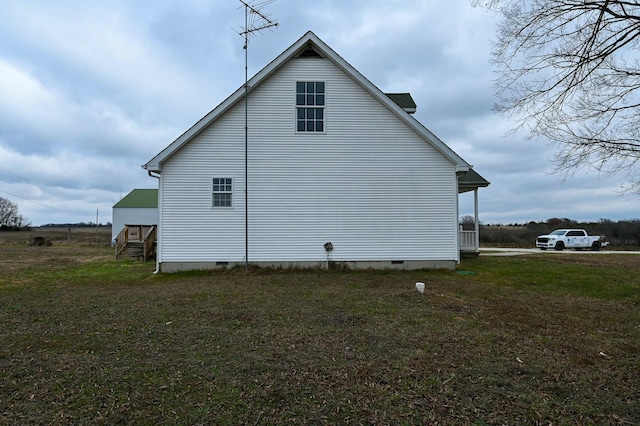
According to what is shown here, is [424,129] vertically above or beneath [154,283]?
above

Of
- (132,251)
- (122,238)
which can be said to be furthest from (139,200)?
(132,251)

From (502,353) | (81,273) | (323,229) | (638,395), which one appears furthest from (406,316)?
(81,273)

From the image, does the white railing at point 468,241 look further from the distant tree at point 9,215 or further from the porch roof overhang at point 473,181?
the distant tree at point 9,215

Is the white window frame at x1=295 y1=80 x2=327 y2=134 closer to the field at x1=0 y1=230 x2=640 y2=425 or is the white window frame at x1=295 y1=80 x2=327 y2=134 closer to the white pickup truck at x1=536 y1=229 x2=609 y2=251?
the field at x1=0 y1=230 x2=640 y2=425

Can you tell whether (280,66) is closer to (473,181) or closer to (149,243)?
(473,181)

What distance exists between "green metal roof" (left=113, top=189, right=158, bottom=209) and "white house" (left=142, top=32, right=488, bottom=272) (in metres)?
22.9

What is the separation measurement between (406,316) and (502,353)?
6.73 ft

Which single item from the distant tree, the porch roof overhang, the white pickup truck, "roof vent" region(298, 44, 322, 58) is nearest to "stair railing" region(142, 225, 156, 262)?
"roof vent" region(298, 44, 322, 58)

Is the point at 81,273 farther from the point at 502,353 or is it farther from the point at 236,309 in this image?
the point at 502,353

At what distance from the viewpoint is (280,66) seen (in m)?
12.8

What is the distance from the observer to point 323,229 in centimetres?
1286

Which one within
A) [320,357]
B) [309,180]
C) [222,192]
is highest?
[309,180]

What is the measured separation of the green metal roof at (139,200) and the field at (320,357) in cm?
2584

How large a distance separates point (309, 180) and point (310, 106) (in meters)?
2.54
